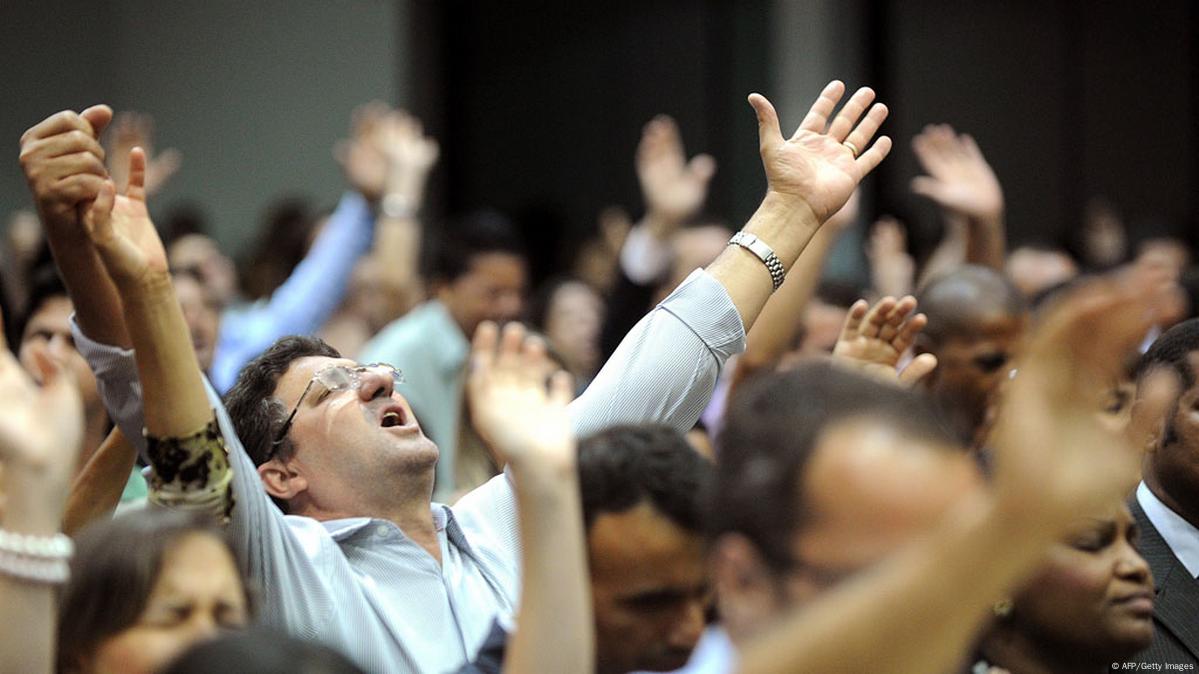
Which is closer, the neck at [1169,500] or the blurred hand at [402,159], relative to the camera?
the neck at [1169,500]

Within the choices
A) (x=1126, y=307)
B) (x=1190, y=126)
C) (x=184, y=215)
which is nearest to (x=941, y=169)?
(x=1126, y=307)

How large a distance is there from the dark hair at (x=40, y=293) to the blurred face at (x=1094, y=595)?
2.26 metres

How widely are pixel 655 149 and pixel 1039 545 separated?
4.10 m

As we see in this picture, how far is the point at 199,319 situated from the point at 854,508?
2.93 m

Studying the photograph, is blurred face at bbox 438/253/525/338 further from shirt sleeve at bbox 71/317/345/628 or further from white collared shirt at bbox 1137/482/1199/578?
shirt sleeve at bbox 71/317/345/628

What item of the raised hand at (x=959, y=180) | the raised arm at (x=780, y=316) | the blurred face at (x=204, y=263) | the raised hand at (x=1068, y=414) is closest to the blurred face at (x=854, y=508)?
the raised hand at (x=1068, y=414)

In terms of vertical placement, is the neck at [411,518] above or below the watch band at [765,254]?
below

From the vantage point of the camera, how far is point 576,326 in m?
5.84

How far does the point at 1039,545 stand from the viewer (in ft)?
4.06

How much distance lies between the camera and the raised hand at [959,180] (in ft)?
14.4

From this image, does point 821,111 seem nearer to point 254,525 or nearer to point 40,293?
point 254,525

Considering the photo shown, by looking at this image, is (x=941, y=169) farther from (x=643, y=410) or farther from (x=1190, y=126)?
(x=1190, y=126)

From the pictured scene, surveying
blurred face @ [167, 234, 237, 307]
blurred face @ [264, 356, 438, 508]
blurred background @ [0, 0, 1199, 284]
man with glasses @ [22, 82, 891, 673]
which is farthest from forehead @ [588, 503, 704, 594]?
blurred background @ [0, 0, 1199, 284]

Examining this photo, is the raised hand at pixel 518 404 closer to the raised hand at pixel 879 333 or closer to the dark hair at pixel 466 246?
the raised hand at pixel 879 333
